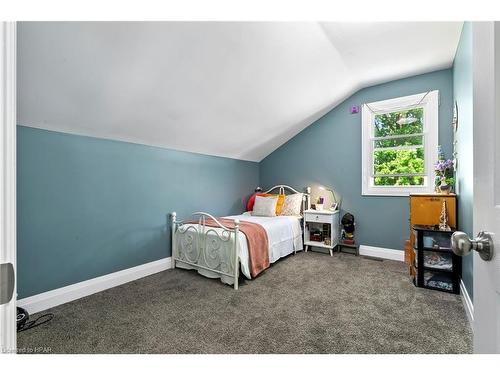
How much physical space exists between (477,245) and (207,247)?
248 centimetres

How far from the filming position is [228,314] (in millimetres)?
1941

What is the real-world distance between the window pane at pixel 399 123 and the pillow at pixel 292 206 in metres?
1.57

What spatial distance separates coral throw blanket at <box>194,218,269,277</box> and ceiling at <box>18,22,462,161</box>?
1.40 metres

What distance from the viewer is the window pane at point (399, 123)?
3.37 meters

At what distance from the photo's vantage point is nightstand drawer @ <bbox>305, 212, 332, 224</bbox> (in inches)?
142

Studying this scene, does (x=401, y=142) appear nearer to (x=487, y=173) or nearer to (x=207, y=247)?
(x=207, y=247)

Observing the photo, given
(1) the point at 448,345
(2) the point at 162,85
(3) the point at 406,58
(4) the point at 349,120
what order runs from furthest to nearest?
1. (4) the point at 349,120
2. (3) the point at 406,58
3. (2) the point at 162,85
4. (1) the point at 448,345

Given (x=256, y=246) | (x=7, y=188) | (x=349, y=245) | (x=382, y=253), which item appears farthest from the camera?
(x=349, y=245)

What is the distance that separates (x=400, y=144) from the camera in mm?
3514

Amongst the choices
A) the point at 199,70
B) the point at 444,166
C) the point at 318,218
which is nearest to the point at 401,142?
the point at 444,166

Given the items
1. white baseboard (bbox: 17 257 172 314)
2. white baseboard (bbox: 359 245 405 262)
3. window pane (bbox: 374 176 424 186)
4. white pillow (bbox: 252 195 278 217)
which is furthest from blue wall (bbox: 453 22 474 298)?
white baseboard (bbox: 17 257 172 314)
